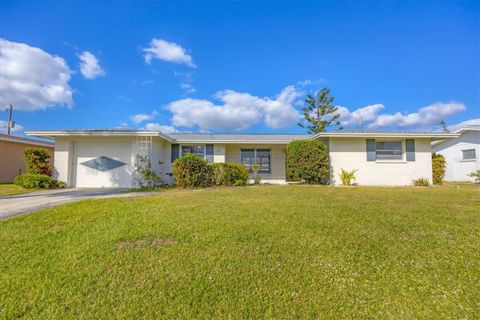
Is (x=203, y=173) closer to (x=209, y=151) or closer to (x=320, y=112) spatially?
(x=209, y=151)

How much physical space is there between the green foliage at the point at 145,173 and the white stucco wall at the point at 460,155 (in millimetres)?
21433

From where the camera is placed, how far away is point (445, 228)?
13.4 feet

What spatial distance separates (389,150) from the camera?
12.7 m

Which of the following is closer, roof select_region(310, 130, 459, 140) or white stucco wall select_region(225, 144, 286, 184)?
roof select_region(310, 130, 459, 140)

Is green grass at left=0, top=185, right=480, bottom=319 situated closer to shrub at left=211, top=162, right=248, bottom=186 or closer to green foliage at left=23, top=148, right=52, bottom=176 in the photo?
shrub at left=211, top=162, right=248, bottom=186

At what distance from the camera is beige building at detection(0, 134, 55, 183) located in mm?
13141

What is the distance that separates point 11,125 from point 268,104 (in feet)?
97.1

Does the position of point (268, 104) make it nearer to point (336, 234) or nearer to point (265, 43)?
point (265, 43)

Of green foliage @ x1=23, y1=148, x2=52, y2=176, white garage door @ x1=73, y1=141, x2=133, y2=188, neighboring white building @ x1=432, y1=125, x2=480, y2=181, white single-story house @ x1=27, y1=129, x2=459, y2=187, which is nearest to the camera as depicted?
green foliage @ x1=23, y1=148, x2=52, y2=176

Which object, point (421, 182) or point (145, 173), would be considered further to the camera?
point (421, 182)

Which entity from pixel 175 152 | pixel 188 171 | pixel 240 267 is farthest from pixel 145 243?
pixel 175 152

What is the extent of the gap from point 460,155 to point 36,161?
1104 inches

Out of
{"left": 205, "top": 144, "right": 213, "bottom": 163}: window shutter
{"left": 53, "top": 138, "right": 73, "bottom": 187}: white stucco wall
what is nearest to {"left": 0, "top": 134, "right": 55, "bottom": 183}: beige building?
{"left": 53, "top": 138, "right": 73, "bottom": 187}: white stucco wall

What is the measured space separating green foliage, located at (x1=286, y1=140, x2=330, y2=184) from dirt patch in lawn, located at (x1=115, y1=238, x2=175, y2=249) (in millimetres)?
9341
